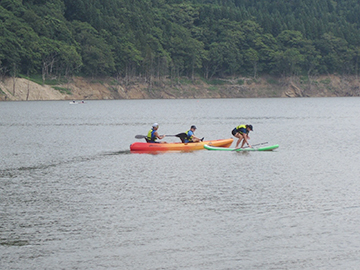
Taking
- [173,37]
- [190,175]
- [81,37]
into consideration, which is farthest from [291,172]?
[173,37]

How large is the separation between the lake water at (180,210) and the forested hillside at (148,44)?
96.8 meters

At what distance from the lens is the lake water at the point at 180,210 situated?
16.3 m

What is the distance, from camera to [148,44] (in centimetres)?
16912

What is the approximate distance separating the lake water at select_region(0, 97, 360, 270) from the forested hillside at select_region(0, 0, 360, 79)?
96.8 m

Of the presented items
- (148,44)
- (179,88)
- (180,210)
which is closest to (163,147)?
(180,210)

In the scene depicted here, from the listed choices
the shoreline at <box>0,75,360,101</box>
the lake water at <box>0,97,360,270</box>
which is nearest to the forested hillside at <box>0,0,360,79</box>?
the shoreline at <box>0,75,360,101</box>

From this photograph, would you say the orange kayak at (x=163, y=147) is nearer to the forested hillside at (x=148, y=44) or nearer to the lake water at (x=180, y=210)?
the lake water at (x=180, y=210)

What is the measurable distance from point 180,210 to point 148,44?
15035cm

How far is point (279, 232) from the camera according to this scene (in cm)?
1845

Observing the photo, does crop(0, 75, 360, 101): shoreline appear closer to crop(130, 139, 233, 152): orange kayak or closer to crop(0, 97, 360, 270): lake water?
crop(130, 139, 233, 152): orange kayak

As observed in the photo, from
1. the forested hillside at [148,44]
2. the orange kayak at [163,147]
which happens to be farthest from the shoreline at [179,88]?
the orange kayak at [163,147]

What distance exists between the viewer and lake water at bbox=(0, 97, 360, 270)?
16.3 m

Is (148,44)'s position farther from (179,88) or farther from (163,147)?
(163,147)

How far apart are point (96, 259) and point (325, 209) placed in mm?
8918
